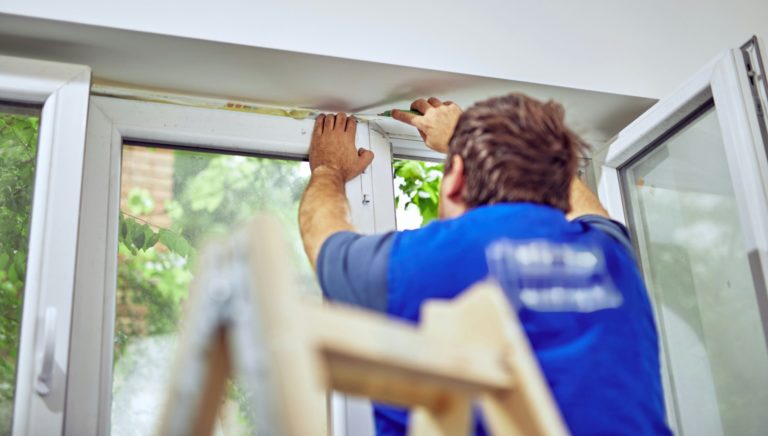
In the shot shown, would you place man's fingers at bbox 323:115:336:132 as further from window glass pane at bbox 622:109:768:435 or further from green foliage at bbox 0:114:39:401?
window glass pane at bbox 622:109:768:435

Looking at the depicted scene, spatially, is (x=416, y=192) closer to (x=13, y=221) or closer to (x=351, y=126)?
(x=351, y=126)

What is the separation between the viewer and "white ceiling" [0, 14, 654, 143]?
164cm

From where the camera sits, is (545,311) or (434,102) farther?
(434,102)

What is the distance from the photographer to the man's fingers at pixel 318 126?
1926 mm

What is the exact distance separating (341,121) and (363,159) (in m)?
0.10

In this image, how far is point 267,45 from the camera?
5.65ft

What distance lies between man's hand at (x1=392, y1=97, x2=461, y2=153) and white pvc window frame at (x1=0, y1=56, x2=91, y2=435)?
2.34 ft

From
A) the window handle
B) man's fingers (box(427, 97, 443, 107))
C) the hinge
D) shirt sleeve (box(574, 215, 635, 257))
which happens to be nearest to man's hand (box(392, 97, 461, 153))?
man's fingers (box(427, 97, 443, 107))

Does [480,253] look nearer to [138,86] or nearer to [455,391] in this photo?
[455,391]

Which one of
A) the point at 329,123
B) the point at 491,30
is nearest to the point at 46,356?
the point at 329,123

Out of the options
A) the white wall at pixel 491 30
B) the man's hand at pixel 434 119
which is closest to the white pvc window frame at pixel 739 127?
the white wall at pixel 491 30

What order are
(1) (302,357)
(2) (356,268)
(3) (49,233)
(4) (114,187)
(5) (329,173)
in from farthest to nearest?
(5) (329,173) < (4) (114,187) < (3) (49,233) < (2) (356,268) < (1) (302,357)

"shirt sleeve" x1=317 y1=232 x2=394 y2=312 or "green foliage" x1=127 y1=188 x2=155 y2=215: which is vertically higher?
"green foliage" x1=127 y1=188 x2=155 y2=215

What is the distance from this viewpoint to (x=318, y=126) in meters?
1.93
